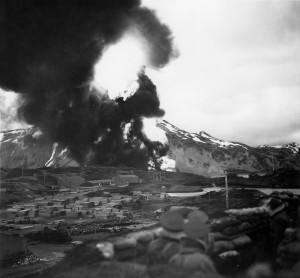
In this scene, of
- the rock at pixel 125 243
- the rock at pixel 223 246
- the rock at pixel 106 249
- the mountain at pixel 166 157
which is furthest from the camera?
the mountain at pixel 166 157

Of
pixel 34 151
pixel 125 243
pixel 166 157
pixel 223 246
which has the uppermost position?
pixel 34 151

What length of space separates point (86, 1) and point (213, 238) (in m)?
8.30

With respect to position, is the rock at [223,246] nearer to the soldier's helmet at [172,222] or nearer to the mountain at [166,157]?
the soldier's helmet at [172,222]

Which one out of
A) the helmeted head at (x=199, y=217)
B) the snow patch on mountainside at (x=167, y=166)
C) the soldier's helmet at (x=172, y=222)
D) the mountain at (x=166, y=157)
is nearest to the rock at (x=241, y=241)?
the helmeted head at (x=199, y=217)

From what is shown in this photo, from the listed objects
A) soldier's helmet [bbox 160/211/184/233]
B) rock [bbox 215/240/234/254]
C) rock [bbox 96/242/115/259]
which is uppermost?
soldier's helmet [bbox 160/211/184/233]

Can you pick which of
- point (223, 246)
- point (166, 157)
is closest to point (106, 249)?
point (223, 246)

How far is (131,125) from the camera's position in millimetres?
43562

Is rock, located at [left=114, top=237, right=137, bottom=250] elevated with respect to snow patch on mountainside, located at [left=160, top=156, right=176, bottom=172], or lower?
lower

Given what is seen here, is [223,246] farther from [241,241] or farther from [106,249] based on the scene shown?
[106,249]

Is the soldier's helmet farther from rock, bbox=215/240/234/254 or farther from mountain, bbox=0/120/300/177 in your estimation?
mountain, bbox=0/120/300/177

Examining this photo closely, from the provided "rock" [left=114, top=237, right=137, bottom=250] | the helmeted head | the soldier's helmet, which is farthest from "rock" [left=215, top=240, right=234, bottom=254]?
"rock" [left=114, top=237, right=137, bottom=250]

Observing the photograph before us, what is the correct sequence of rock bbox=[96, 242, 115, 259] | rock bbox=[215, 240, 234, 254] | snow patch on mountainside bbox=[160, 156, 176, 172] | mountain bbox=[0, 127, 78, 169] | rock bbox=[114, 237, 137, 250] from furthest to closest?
mountain bbox=[0, 127, 78, 169] → snow patch on mountainside bbox=[160, 156, 176, 172] → rock bbox=[215, 240, 234, 254] → rock bbox=[114, 237, 137, 250] → rock bbox=[96, 242, 115, 259]

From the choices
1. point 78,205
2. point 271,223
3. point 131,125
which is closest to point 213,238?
point 271,223

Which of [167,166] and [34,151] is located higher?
[34,151]
